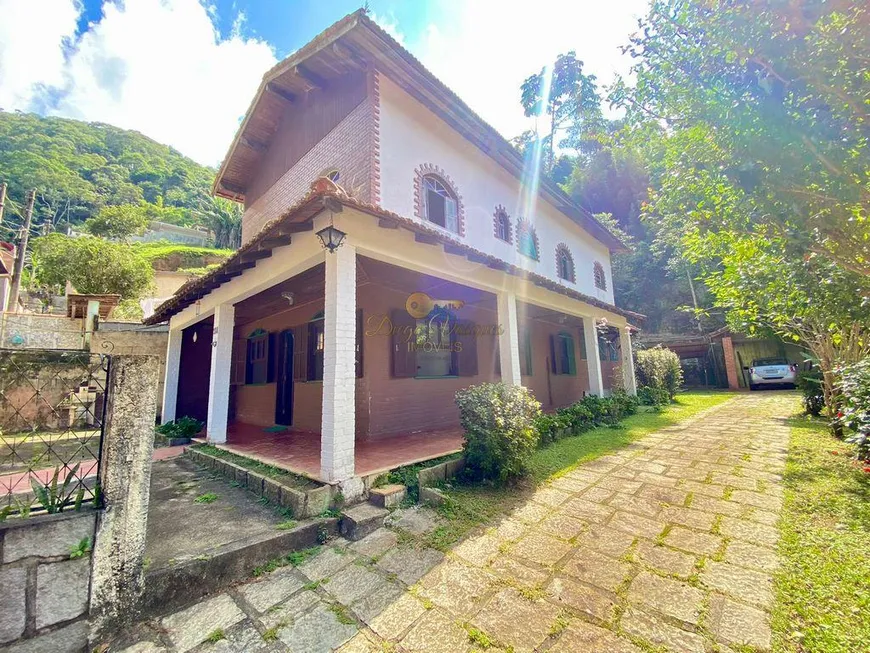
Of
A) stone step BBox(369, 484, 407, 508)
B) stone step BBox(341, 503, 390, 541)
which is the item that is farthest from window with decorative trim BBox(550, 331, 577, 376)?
stone step BBox(341, 503, 390, 541)

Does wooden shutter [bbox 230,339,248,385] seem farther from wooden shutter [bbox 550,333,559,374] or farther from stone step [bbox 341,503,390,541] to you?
wooden shutter [bbox 550,333,559,374]

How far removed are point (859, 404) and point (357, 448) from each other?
6.38 metres

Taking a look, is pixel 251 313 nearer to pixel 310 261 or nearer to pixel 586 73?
pixel 310 261

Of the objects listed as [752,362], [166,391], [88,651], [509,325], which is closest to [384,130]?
[509,325]

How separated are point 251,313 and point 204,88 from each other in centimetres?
962

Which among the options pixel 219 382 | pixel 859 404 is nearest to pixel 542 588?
pixel 859 404

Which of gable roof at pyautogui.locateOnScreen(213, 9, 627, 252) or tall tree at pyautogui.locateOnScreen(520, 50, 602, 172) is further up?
tall tree at pyautogui.locateOnScreen(520, 50, 602, 172)

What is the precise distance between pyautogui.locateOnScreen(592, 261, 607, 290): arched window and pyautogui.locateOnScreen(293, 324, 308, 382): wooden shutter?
1092cm

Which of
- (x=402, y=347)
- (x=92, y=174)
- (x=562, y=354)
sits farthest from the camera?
(x=92, y=174)

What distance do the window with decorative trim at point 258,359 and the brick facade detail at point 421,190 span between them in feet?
15.4

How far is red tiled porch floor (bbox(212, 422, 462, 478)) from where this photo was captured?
14.1ft

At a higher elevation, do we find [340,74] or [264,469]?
[340,74]

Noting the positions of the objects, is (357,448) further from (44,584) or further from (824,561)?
(824,561)

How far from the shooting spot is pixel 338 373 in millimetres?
3611
